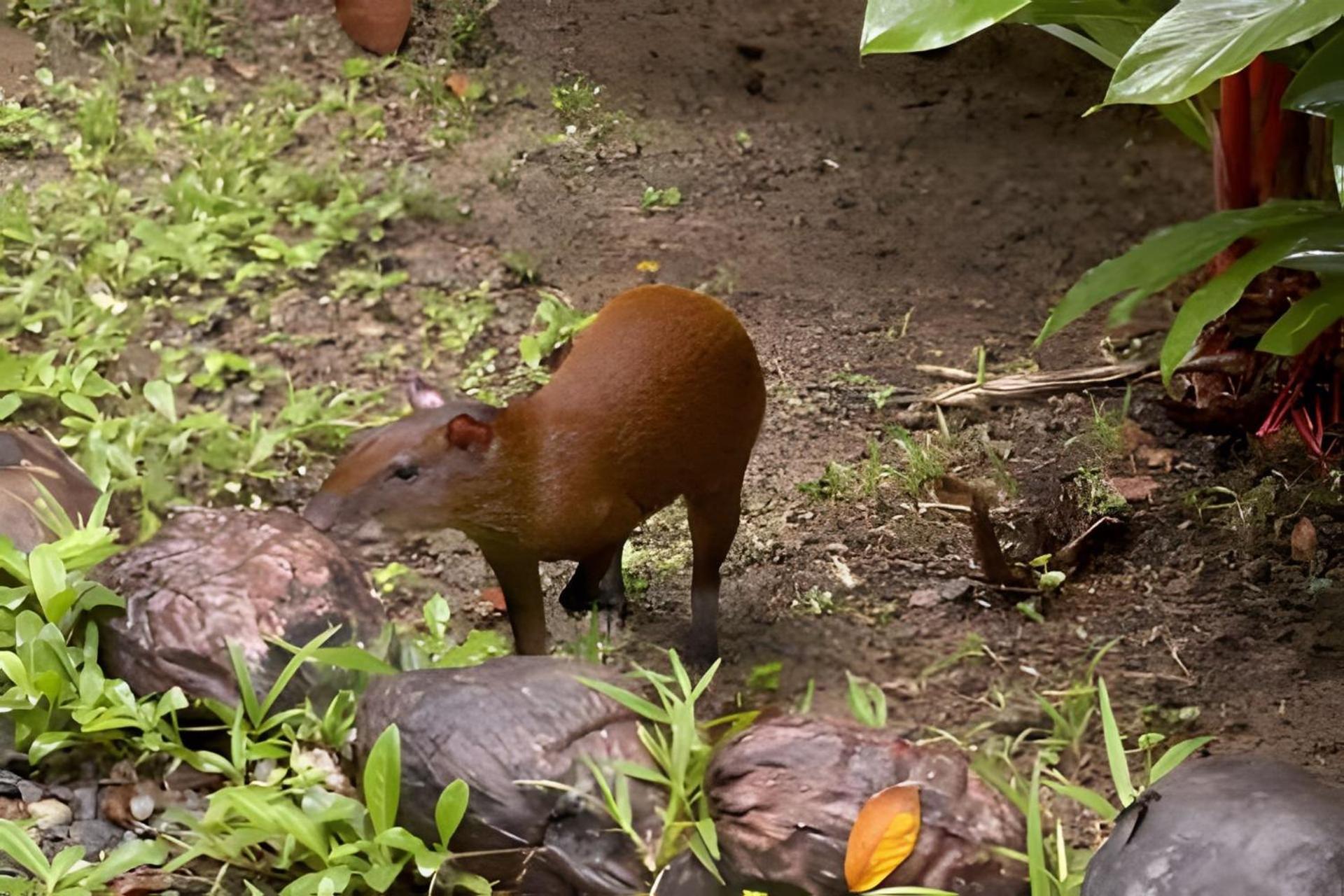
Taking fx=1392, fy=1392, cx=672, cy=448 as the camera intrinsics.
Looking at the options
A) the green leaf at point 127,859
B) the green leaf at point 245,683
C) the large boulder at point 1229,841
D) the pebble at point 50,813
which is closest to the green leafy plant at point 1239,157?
the large boulder at point 1229,841

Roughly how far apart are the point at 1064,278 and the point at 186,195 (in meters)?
1.37

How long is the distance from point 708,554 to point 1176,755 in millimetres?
530

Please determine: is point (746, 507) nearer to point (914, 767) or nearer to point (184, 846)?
point (914, 767)

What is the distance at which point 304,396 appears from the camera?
76.8 inches

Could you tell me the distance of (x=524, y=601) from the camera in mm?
1569

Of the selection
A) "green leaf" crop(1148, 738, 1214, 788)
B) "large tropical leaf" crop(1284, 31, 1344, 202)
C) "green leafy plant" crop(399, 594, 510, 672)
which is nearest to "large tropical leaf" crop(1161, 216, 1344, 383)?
"large tropical leaf" crop(1284, 31, 1344, 202)

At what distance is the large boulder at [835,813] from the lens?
1.34 metres

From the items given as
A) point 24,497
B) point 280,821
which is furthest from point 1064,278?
point 24,497

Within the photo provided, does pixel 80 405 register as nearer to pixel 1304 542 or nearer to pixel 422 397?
pixel 422 397

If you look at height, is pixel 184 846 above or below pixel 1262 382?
below

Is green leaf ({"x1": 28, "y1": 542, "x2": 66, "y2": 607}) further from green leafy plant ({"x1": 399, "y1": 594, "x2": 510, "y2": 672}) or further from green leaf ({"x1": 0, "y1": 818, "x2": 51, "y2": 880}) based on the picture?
green leafy plant ({"x1": 399, "y1": 594, "x2": 510, "y2": 672})

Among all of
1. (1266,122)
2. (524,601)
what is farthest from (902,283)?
(524,601)

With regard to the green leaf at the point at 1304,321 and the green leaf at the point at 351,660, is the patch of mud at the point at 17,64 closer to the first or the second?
the green leaf at the point at 351,660

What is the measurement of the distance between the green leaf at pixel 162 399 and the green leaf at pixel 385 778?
2.56ft
